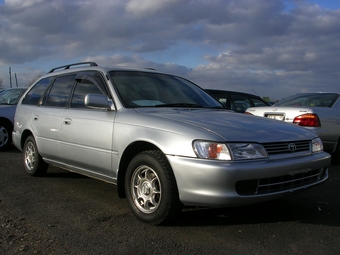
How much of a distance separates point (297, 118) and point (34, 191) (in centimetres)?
454

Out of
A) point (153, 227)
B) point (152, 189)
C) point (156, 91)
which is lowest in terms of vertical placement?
point (153, 227)

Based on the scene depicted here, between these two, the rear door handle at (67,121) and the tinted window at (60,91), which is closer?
the rear door handle at (67,121)

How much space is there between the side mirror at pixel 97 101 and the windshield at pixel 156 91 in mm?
180

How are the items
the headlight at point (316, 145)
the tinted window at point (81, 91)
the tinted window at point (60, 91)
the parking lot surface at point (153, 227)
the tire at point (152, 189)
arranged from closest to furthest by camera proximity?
the parking lot surface at point (153, 227) < the tire at point (152, 189) < the headlight at point (316, 145) < the tinted window at point (81, 91) < the tinted window at point (60, 91)

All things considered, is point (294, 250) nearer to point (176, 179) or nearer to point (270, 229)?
point (270, 229)

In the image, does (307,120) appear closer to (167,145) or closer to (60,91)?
(167,145)

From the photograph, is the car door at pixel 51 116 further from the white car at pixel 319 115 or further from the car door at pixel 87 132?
the white car at pixel 319 115

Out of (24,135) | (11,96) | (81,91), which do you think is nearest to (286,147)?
(81,91)

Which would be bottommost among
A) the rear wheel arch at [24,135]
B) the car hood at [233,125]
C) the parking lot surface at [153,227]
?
the parking lot surface at [153,227]

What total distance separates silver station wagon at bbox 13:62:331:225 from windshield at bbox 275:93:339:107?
332 cm

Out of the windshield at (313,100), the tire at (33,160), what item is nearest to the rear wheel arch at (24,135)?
the tire at (33,160)

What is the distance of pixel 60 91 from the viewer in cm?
533

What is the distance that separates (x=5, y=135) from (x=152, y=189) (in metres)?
6.52

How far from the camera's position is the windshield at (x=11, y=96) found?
9375 millimetres
